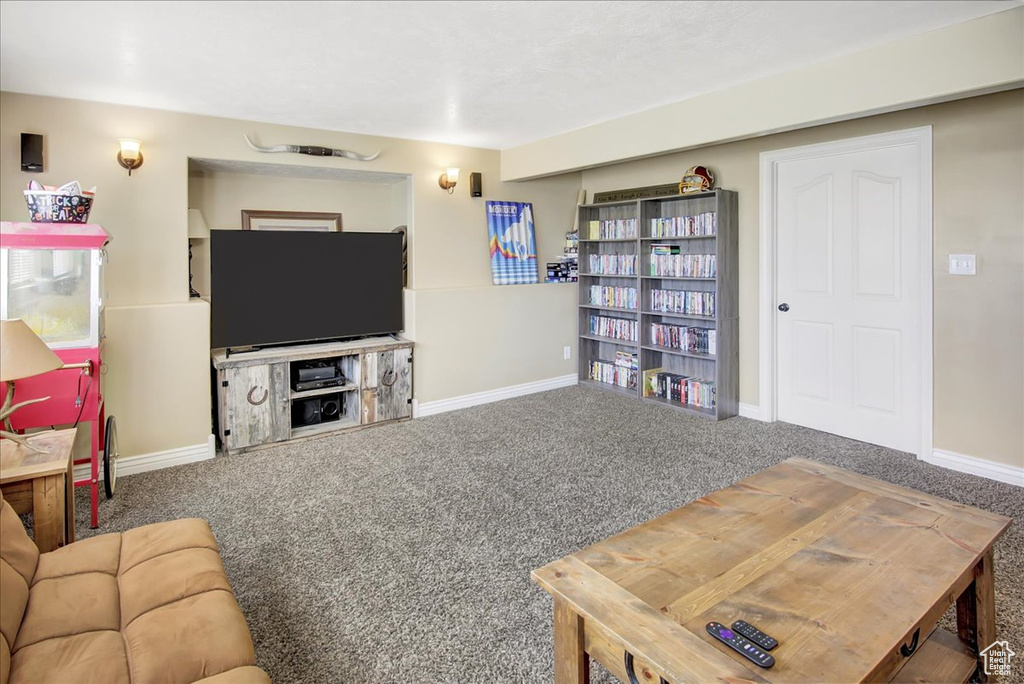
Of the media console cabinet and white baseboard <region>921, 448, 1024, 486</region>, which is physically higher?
the media console cabinet

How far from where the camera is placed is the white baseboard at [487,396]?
487cm

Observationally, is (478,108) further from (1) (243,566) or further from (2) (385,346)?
(1) (243,566)

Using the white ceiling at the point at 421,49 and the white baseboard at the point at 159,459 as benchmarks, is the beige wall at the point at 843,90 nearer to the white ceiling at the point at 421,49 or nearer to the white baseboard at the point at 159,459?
the white ceiling at the point at 421,49

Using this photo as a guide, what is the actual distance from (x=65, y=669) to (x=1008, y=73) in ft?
13.2

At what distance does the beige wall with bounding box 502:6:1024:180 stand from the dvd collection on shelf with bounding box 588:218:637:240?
100 centimetres

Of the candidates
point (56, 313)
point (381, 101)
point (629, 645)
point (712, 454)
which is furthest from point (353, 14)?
point (712, 454)

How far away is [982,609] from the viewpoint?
1.72 metres

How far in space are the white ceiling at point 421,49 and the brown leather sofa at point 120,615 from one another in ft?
6.95

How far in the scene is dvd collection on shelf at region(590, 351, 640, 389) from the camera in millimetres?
5438

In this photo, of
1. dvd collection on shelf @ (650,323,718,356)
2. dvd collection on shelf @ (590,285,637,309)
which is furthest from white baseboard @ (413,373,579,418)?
dvd collection on shelf @ (650,323,718,356)

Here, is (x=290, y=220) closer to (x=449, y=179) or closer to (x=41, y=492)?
(x=449, y=179)

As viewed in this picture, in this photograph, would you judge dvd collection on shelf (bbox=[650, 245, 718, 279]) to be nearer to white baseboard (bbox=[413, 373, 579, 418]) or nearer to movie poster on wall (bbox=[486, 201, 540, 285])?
movie poster on wall (bbox=[486, 201, 540, 285])

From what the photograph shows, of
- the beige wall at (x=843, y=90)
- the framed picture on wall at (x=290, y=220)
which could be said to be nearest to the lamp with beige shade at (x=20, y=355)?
the framed picture on wall at (x=290, y=220)

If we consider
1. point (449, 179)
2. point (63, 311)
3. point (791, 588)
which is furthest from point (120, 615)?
point (449, 179)
